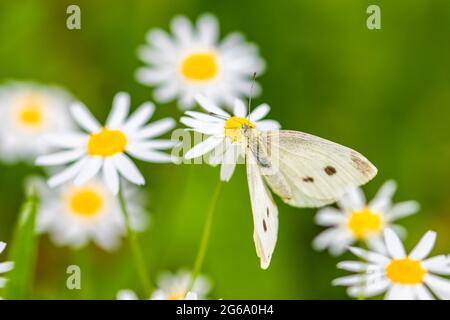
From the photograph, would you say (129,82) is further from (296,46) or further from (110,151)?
(110,151)

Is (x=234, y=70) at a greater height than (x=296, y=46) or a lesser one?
lesser

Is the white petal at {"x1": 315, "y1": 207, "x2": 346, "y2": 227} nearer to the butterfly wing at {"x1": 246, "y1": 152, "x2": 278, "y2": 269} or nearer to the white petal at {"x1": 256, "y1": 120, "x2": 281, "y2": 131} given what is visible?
the white petal at {"x1": 256, "y1": 120, "x2": 281, "y2": 131}

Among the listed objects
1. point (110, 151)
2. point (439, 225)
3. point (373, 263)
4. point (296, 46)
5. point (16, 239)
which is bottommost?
point (373, 263)

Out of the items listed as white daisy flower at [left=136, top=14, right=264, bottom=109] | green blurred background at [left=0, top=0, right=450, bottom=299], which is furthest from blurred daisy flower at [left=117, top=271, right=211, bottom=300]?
white daisy flower at [left=136, top=14, right=264, bottom=109]

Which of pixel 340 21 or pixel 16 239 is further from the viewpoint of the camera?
pixel 340 21

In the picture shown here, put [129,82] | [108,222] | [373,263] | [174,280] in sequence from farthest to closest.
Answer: [129,82] → [108,222] → [174,280] → [373,263]

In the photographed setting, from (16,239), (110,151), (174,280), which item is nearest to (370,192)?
(174,280)
